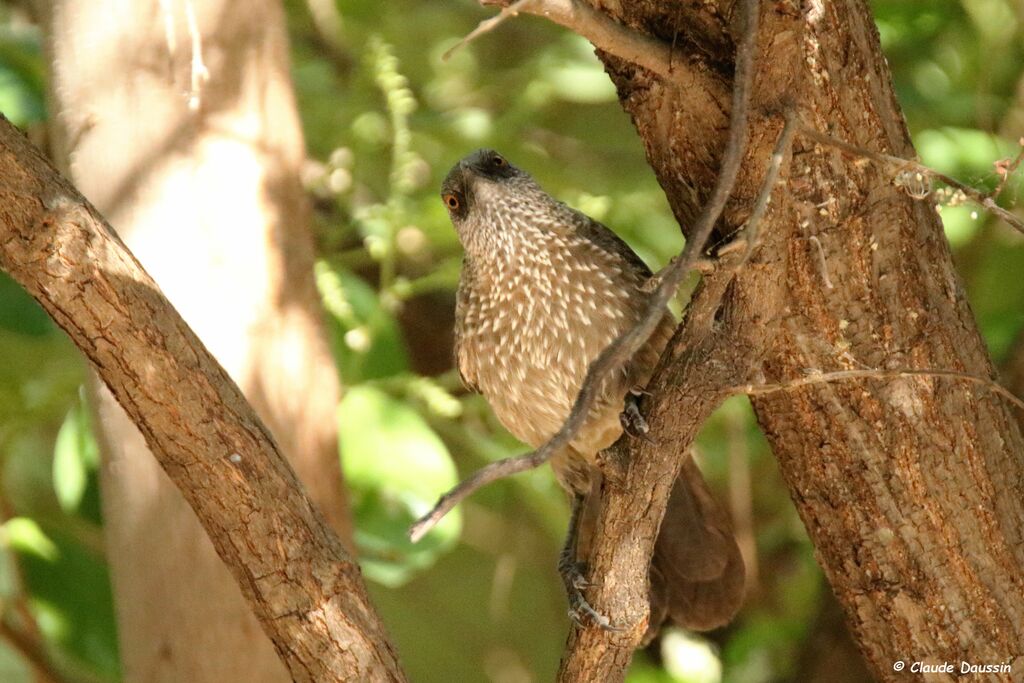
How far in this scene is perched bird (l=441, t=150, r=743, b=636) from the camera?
87.2 inches

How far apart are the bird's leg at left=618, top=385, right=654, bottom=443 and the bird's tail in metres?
0.52

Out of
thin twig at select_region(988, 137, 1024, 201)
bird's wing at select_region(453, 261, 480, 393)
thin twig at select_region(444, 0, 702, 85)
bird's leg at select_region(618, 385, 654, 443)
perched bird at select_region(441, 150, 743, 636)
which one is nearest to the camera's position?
thin twig at select_region(444, 0, 702, 85)

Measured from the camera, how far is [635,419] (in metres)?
1.79

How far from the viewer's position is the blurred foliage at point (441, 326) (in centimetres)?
266

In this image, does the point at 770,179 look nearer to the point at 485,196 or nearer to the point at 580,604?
the point at 580,604

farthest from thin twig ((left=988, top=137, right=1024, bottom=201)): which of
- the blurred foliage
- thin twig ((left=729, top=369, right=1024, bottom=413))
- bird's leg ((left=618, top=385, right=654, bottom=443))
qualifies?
bird's leg ((left=618, top=385, right=654, bottom=443))

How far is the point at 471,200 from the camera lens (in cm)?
237

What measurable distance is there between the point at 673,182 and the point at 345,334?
1.28 meters

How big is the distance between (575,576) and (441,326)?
182 cm

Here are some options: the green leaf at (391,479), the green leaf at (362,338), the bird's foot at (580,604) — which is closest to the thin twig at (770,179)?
the bird's foot at (580,604)

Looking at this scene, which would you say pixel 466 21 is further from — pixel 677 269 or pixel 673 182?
pixel 677 269

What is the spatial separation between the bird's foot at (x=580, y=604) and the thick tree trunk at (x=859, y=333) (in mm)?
315

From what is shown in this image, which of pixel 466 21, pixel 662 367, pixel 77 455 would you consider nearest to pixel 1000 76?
pixel 466 21

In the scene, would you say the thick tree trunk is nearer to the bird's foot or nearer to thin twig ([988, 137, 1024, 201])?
thin twig ([988, 137, 1024, 201])
